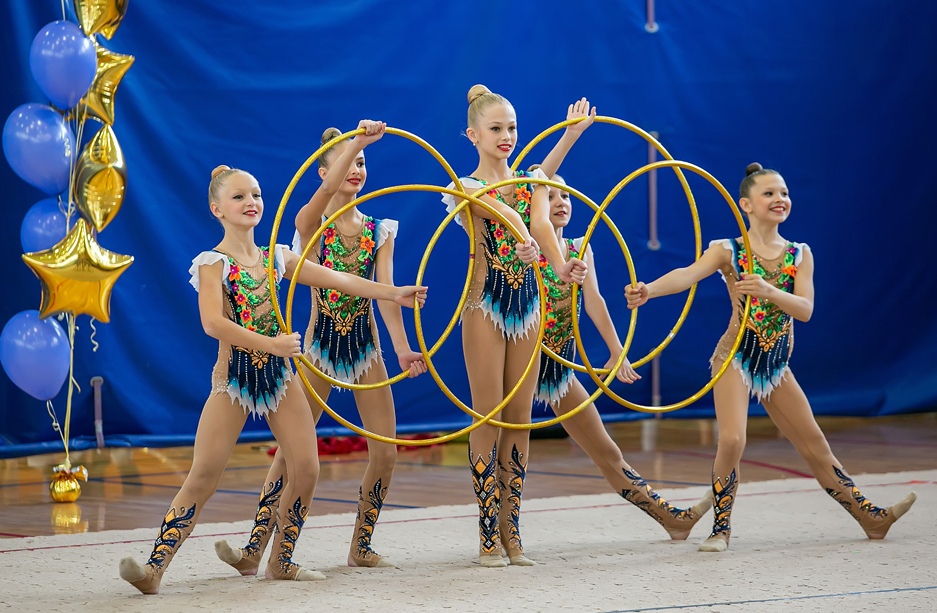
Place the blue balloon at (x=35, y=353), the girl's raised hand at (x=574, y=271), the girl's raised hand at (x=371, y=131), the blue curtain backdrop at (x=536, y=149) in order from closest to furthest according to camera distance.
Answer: the girl's raised hand at (x=371, y=131) < the girl's raised hand at (x=574, y=271) < the blue balloon at (x=35, y=353) < the blue curtain backdrop at (x=536, y=149)

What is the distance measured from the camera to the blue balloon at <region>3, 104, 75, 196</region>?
5.28m

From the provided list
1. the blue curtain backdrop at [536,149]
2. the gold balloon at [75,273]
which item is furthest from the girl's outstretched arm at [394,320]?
the blue curtain backdrop at [536,149]

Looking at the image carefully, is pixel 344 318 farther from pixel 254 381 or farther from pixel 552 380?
pixel 552 380

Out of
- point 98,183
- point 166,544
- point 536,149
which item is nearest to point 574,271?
point 166,544

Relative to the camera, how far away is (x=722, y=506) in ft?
13.6

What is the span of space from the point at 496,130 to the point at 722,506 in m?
1.45

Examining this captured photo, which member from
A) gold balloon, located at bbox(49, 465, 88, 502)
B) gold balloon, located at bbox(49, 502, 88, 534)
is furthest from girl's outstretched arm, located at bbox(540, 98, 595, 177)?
gold balloon, located at bbox(49, 465, 88, 502)

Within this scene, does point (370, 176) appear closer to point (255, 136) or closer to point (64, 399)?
point (255, 136)

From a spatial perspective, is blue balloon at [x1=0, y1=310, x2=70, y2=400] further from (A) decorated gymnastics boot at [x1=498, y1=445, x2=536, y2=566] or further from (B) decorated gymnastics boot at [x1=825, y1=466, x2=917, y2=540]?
(B) decorated gymnastics boot at [x1=825, y1=466, x2=917, y2=540]

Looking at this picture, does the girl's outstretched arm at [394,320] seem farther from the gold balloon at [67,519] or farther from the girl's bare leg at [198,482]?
the gold balloon at [67,519]

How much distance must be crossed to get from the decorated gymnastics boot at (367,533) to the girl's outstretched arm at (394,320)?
398 millimetres

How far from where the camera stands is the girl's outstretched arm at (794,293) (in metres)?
4.09

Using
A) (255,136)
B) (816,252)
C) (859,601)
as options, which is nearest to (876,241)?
(816,252)

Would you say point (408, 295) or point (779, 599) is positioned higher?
point (408, 295)
